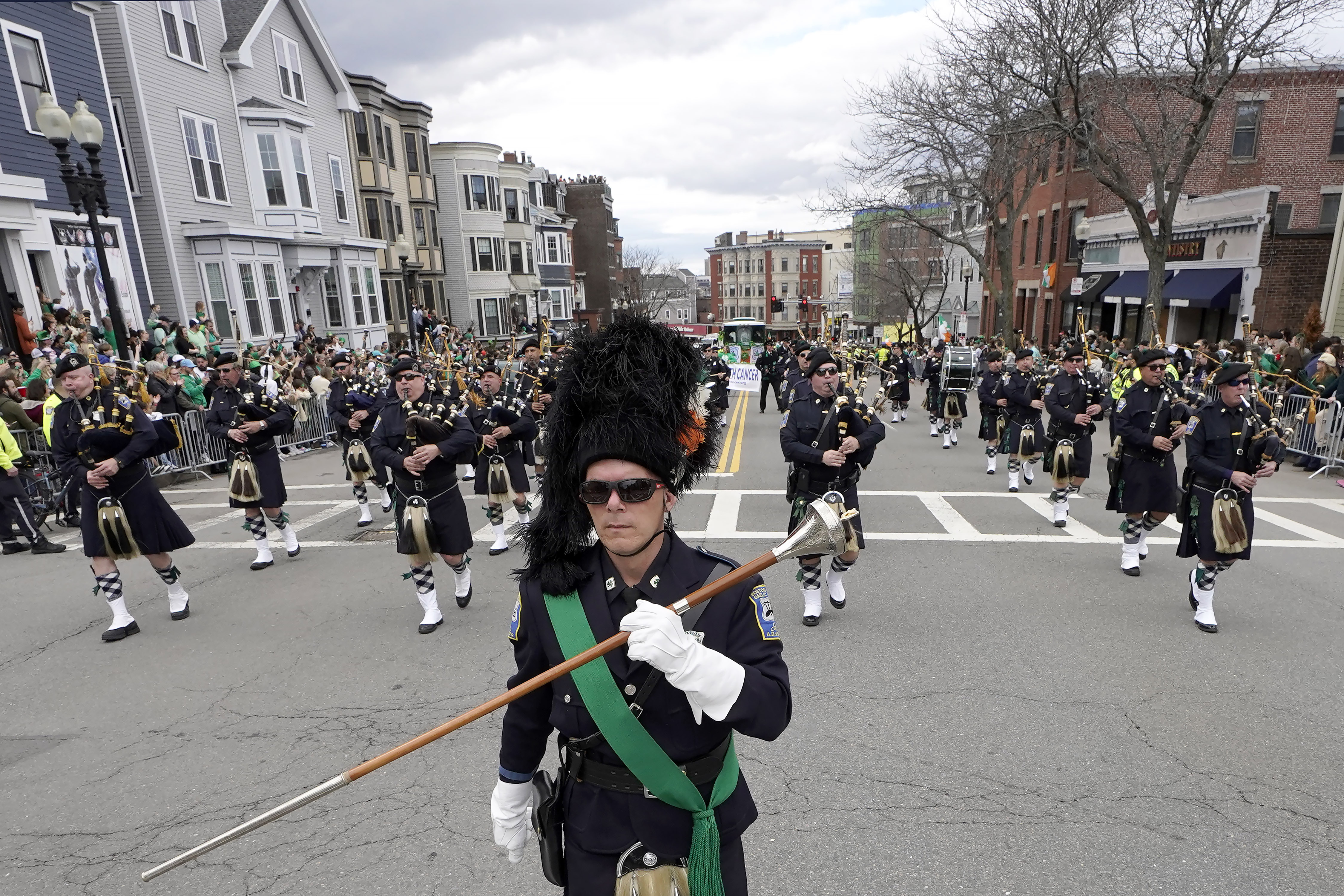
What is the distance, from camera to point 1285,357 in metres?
13.5

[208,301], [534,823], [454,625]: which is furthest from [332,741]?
[208,301]

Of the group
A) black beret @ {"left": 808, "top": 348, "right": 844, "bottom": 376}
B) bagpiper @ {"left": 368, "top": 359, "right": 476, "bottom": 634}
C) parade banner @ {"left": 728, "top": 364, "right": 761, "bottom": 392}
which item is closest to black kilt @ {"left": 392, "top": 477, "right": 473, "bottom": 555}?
bagpiper @ {"left": 368, "top": 359, "right": 476, "bottom": 634}

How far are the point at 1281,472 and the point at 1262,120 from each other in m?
18.6

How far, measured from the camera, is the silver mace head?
2336mm

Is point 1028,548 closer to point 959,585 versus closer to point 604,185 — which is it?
point 959,585

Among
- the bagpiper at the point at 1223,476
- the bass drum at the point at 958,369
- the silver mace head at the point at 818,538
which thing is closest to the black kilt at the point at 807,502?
the bagpiper at the point at 1223,476

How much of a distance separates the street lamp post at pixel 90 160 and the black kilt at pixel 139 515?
22.6 feet

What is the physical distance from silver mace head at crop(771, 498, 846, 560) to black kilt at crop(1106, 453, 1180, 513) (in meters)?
6.28

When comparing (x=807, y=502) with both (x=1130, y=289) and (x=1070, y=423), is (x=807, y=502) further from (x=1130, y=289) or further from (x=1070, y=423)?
(x=1130, y=289)

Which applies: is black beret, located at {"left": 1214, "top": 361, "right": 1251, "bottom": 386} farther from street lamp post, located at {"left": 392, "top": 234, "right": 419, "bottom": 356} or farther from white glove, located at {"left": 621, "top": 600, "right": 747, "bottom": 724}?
street lamp post, located at {"left": 392, "top": 234, "right": 419, "bottom": 356}

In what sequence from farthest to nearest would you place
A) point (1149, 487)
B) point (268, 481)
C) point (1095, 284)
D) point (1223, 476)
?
point (1095, 284)
point (268, 481)
point (1149, 487)
point (1223, 476)

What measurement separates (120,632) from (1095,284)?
106ft

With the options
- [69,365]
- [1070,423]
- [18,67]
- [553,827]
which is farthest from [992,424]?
[18,67]

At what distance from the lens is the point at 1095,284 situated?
28.7 meters
